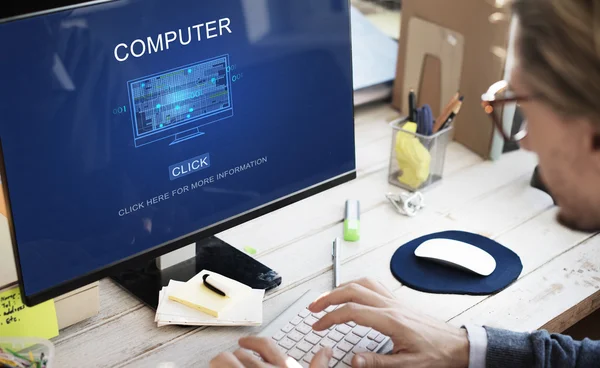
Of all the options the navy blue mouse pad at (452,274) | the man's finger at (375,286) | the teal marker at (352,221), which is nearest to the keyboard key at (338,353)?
the man's finger at (375,286)

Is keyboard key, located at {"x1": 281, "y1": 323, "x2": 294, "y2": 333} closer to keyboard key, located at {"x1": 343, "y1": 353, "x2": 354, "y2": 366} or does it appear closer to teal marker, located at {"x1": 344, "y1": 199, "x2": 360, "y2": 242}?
keyboard key, located at {"x1": 343, "y1": 353, "x2": 354, "y2": 366}

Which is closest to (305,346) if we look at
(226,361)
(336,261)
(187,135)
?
(226,361)

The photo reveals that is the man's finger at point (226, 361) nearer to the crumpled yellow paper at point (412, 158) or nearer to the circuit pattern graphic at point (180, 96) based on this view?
the circuit pattern graphic at point (180, 96)

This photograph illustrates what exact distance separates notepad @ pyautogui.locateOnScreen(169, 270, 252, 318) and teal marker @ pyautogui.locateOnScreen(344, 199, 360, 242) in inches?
9.8

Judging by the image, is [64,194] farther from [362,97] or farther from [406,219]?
[362,97]

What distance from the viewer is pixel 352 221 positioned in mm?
1424

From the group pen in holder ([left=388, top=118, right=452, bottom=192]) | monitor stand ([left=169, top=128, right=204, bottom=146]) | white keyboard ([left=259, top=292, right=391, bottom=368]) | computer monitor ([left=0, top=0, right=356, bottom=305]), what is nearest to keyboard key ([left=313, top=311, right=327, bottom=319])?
white keyboard ([left=259, top=292, right=391, bottom=368])

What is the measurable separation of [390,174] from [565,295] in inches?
18.2

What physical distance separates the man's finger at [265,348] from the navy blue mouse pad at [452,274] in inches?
12.4

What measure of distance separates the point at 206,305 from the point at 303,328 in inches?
6.1

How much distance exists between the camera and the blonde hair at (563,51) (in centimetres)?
79

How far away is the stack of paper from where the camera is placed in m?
1.16

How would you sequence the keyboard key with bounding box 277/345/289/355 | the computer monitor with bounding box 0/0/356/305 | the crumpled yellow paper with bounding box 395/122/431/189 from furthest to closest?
1. the crumpled yellow paper with bounding box 395/122/431/189
2. the keyboard key with bounding box 277/345/289/355
3. the computer monitor with bounding box 0/0/356/305

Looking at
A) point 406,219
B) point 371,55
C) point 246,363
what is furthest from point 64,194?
point 371,55
